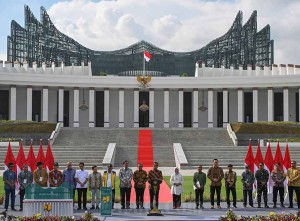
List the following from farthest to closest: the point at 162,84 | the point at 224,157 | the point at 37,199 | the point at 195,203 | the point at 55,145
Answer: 1. the point at 162,84
2. the point at 55,145
3. the point at 224,157
4. the point at 195,203
5. the point at 37,199

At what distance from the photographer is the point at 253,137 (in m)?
42.7

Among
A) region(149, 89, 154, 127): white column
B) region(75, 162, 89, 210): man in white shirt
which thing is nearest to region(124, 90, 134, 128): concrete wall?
region(149, 89, 154, 127): white column

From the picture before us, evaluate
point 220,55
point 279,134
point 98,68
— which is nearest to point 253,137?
point 279,134

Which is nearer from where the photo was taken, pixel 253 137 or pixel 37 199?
pixel 37 199

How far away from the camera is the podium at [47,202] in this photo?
14.7 meters

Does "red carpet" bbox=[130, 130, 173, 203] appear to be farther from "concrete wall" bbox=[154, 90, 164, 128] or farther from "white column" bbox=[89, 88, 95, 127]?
"concrete wall" bbox=[154, 90, 164, 128]

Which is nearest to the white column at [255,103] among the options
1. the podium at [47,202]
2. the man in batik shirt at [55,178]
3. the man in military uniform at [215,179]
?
the man in military uniform at [215,179]

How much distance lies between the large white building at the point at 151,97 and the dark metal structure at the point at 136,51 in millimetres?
6128

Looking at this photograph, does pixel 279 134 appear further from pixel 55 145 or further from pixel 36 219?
pixel 36 219

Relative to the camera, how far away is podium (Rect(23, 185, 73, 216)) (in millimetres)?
14719

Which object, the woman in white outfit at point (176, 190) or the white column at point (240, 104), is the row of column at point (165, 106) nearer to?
the white column at point (240, 104)

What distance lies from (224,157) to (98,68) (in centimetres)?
3339

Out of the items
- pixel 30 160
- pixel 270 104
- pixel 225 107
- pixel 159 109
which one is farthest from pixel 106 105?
pixel 30 160

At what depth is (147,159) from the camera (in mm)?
36031
